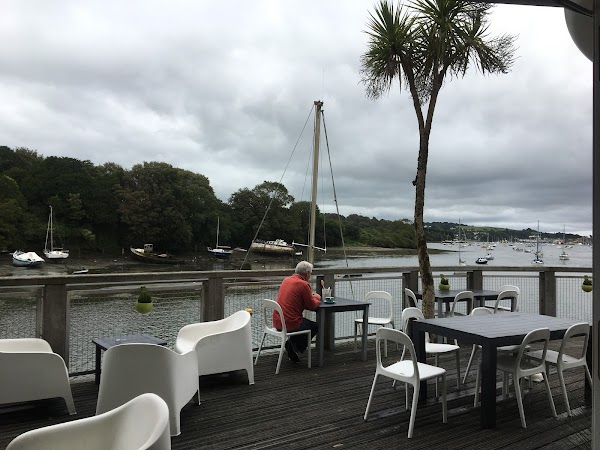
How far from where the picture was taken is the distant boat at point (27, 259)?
1045 centimetres

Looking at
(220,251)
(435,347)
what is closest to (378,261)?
(435,347)

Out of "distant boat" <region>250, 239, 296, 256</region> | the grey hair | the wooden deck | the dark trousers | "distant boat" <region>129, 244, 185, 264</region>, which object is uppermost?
"distant boat" <region>250, 239, 296, 256</region>

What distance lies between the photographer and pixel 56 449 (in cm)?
212

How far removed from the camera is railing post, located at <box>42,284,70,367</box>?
511cm

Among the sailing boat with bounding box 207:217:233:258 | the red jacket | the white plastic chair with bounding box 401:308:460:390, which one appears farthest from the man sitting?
the sailing boat with bounding box 207:217:233:258

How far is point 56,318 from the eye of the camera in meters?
5.18

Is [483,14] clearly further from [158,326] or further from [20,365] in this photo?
[20,365]

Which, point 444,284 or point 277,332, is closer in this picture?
point 277,332

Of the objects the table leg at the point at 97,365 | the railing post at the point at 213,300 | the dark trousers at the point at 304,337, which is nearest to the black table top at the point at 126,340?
the table leg at the point at 97,365

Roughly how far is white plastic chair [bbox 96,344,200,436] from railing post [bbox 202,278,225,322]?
2.29 metres

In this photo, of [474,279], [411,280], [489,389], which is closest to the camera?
[489,389]

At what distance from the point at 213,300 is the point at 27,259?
23.7ft

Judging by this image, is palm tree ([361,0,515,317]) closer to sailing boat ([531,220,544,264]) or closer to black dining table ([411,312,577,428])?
black dining table ([411,312,577,428])

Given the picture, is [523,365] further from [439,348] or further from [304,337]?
[304,337]
